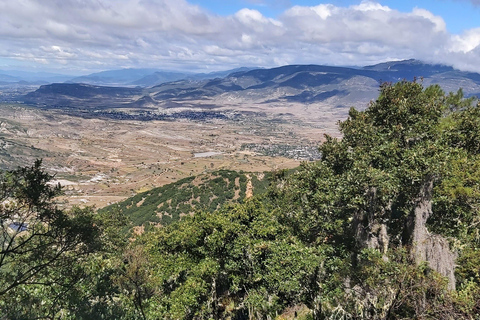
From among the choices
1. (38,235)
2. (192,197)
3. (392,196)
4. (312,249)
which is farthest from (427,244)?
(192,197)

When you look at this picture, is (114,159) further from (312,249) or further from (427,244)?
(427,244)

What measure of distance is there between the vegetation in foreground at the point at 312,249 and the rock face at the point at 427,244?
5 cm

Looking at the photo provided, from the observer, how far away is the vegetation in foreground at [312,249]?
1017cm

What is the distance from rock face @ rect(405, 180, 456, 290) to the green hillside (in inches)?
1242

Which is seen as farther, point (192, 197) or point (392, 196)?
point (192, 197)

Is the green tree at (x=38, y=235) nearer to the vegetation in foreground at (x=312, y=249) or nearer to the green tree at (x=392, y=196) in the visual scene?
the vegetation in foreground at (x=312, y=249)

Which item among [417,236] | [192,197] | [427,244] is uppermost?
[427,244]

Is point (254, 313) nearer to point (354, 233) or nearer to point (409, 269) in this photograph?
point (354, 233)

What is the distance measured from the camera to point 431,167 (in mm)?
13859

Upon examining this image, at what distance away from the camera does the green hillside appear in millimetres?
47219

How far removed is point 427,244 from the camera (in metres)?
12.4

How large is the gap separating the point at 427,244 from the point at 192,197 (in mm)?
43118

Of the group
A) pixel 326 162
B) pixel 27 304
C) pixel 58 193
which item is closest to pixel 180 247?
pixel 27 304

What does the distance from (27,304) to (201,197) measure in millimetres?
38153
